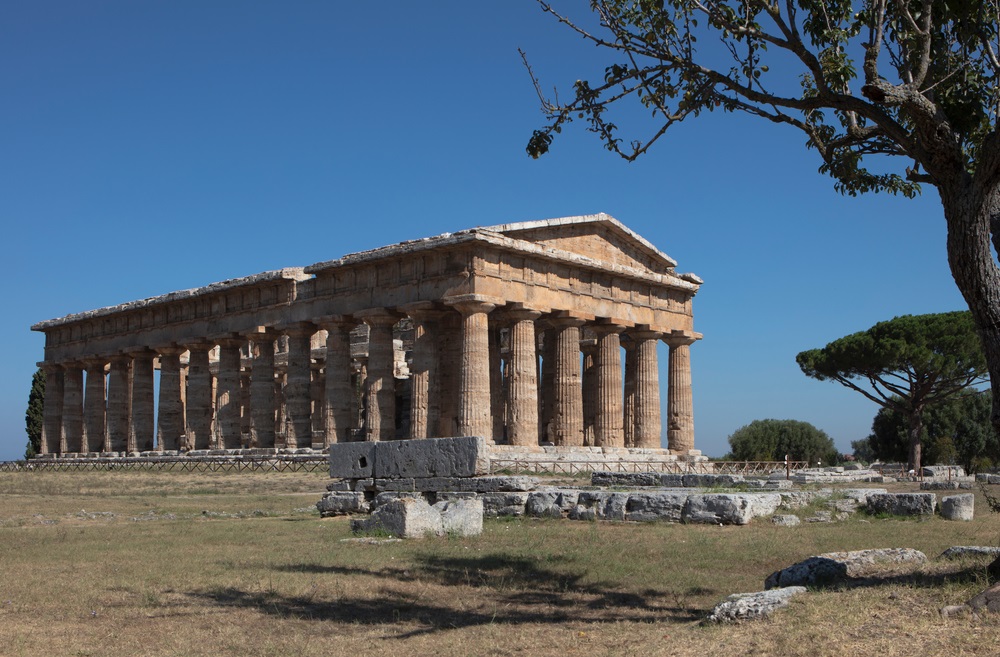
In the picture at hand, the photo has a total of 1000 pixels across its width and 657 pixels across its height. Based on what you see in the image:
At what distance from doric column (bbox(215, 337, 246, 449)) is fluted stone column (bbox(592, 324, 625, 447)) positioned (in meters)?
15.7

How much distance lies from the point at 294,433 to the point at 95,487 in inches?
403

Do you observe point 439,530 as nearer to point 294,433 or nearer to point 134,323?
point 294,433

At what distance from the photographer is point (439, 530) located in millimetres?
15633

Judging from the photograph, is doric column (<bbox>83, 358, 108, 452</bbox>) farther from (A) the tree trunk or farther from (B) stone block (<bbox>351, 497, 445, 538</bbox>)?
(A) the tree trunk

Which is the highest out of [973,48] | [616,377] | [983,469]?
[973,48]

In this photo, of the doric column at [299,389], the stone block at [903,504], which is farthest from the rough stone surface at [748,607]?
the doric column at [299,389]

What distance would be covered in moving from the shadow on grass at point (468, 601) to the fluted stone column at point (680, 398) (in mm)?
30187

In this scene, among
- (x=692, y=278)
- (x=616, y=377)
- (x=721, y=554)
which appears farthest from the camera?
(x=692, y=278)

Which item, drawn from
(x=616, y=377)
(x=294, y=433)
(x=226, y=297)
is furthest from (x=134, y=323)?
(x=616, y=377)

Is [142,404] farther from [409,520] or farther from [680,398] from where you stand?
[409,520]

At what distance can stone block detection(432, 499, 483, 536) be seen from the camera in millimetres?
15711

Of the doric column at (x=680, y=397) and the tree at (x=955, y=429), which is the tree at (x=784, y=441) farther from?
the doric column at (x=680, y=397)

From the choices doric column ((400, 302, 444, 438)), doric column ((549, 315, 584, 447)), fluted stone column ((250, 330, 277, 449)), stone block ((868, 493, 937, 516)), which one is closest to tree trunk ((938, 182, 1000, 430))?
stone block ((868, 493, 937, 516))

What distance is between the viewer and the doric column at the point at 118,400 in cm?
5209
